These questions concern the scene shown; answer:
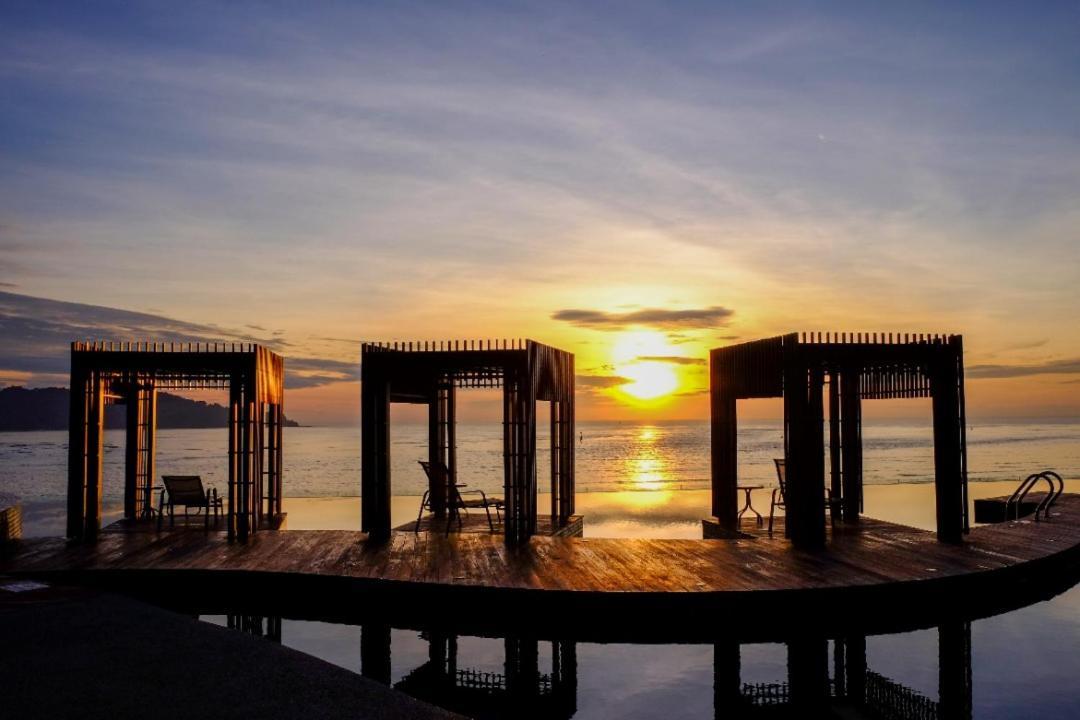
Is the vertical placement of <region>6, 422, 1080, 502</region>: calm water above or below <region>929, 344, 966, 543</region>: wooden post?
below

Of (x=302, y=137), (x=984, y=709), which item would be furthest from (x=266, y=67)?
(x=984, y=709)

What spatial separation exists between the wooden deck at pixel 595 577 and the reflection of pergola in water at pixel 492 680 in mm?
332

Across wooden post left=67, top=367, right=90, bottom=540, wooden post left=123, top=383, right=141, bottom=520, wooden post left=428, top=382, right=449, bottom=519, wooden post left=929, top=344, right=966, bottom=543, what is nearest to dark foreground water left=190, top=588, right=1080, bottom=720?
wooden post left=929, top=344, right=966, bottom=543

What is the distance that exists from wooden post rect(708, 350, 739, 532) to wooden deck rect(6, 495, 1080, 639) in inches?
86.7

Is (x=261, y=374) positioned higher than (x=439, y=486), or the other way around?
(x=261, y=374)

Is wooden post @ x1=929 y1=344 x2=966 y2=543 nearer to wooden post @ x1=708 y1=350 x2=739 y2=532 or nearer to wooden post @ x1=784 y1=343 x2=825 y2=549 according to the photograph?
wooden post @ x1=784 y1=343 x2=825 y2=549

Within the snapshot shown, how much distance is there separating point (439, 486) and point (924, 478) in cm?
3180

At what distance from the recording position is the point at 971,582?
10.1 metres

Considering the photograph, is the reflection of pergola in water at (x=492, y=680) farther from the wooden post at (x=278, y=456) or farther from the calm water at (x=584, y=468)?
the calm water at (x=584, y=468)

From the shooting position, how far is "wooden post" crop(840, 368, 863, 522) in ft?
50.3

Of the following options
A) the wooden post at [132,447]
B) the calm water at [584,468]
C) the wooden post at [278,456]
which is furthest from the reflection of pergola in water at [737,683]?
the calm water at [584,468]

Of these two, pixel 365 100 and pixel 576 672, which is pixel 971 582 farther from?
pixel 365 100

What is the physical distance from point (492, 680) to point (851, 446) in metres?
9.38

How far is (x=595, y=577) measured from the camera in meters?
9.91
